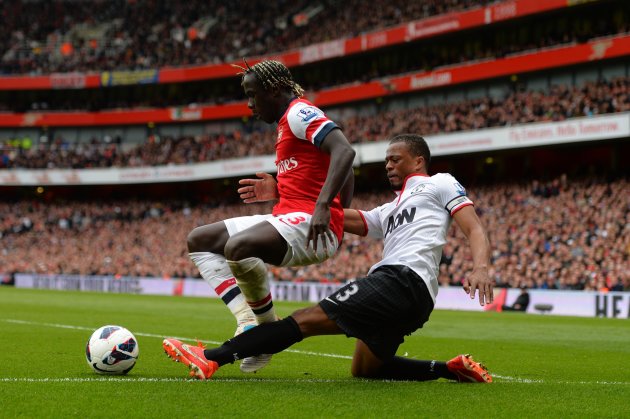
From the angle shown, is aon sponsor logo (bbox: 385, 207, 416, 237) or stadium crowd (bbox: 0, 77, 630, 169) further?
stadium crowd (bbox: 0, 77, 630, 169)

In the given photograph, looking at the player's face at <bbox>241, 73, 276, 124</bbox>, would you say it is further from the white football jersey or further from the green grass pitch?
the green grass pitch

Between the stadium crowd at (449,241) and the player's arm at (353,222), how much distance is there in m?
17.7

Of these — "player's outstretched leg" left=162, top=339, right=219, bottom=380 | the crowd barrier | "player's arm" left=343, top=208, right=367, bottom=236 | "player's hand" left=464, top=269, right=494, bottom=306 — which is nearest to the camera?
"player's hand" left=464, top=269, right=494, bottom=306

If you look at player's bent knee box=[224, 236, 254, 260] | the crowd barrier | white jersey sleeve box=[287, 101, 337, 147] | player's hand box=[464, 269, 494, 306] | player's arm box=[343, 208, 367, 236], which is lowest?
the crowd barrier

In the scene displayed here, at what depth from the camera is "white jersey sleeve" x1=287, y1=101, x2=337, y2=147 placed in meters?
5.92

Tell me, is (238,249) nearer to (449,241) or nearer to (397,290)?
(397,290)

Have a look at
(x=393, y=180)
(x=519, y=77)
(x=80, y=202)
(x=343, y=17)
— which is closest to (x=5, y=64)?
(x=80, y=202)

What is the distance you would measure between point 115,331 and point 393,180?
2641mm

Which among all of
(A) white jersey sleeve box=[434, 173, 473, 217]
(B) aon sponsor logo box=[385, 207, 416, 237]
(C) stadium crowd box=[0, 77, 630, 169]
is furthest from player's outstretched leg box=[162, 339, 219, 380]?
(C) stadium crowd box=[0, 77, 630, 169]

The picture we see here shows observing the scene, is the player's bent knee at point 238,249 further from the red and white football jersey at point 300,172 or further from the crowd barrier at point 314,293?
the crowd barrier at point 314,293

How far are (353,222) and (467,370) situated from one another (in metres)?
1.50

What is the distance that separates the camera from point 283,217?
19.9ft

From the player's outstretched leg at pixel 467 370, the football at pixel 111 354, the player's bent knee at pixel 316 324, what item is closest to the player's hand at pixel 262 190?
the player's bent knee at pixel 316 324

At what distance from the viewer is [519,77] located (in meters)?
37.1
